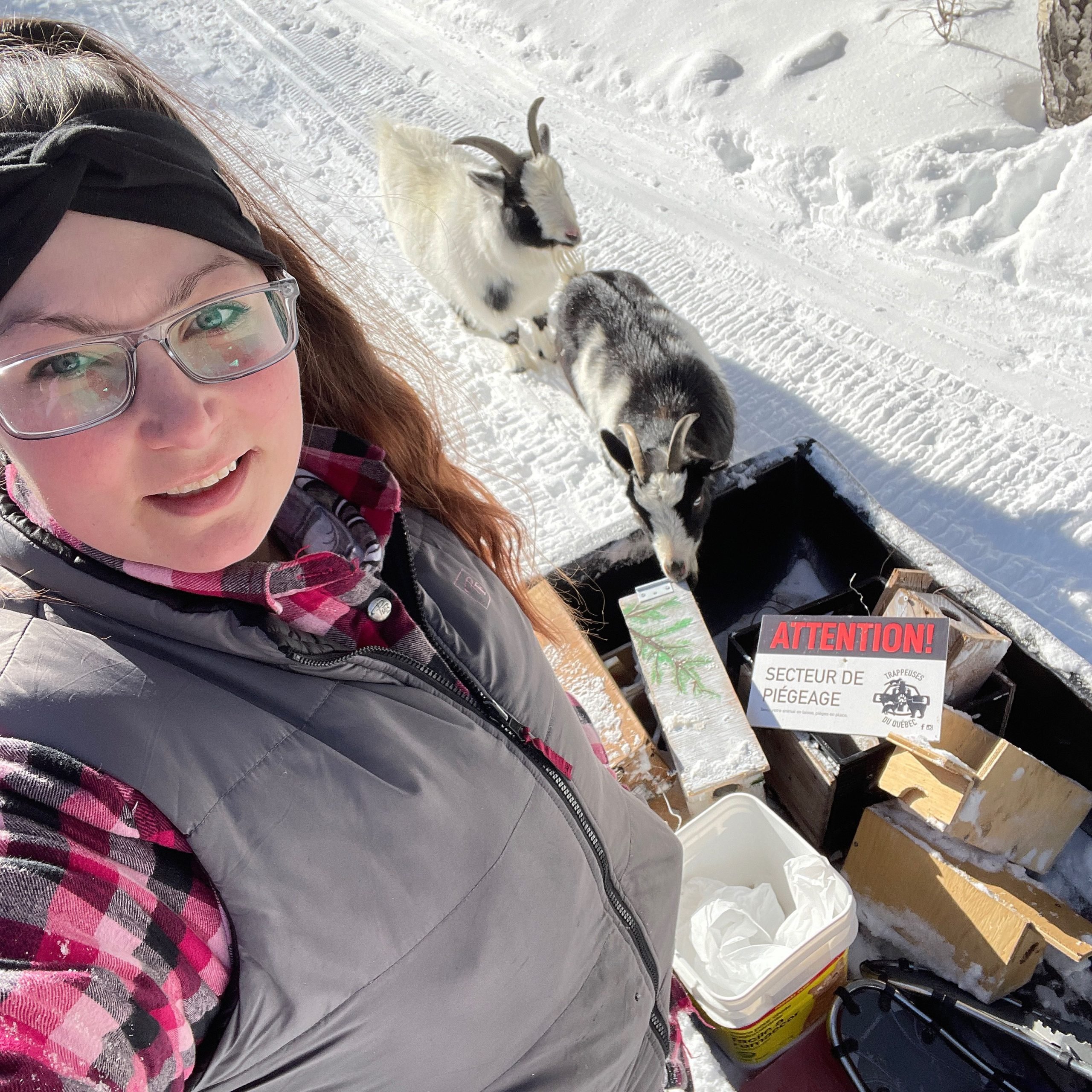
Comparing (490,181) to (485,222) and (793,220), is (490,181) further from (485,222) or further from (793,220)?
(793,220)

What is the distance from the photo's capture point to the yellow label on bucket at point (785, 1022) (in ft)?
7.09

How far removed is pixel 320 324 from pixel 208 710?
2.61ft

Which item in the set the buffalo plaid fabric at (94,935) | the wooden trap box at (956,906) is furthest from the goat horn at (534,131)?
the buffalo plaid fabric at (94,935)

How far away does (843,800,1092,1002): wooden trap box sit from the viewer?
219 centimetres

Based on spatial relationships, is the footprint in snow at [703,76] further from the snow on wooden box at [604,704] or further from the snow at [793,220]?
the snow on wooden box at [604,704]

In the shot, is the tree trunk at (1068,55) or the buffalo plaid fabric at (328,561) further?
the tree trunk at (1068,55)

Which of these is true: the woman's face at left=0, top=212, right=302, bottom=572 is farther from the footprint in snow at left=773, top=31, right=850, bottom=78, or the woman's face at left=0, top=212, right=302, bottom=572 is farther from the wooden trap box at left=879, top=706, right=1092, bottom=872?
the footprint in snow at left=773, top=31, right=850, bottom=78

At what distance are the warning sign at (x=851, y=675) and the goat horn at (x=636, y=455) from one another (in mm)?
899

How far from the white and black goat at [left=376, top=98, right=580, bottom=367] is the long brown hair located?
9.44 feet

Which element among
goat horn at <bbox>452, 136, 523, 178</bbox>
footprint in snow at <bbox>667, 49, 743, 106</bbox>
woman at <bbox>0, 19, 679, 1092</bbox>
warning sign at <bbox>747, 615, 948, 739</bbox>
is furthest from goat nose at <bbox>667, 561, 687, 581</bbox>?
footprint in snow at <bbox>667, 49, 743, 106</bbox>

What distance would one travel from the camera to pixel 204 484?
921 millimetres

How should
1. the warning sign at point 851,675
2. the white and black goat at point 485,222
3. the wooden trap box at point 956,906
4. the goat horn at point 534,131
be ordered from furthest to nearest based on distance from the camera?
the white and black goat at point 485,222, the goat horn at point 534,131, the warning sign at point 851,675, the wooden trap box at point 956,906

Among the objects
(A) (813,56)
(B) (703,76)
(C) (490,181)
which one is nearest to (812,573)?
(C) (490,181)

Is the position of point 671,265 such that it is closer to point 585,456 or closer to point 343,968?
point 585,456
